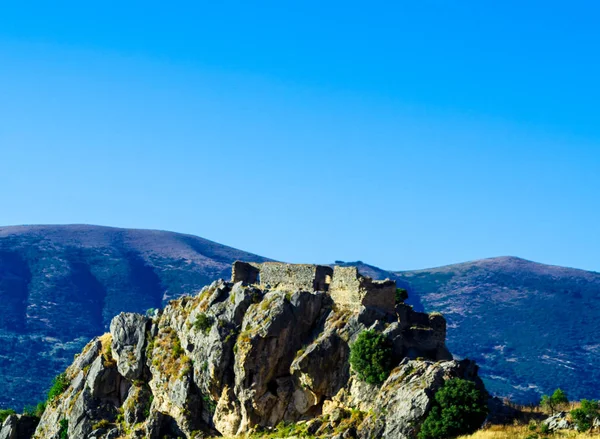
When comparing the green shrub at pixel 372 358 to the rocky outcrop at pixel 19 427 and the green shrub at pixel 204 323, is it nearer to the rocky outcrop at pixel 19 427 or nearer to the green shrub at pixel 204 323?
the green shrub at pixel 204 323

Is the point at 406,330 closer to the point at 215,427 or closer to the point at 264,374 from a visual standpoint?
the point at 264,374

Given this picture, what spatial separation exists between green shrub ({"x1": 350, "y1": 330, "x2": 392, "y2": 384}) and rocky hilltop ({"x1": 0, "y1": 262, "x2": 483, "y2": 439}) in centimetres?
71

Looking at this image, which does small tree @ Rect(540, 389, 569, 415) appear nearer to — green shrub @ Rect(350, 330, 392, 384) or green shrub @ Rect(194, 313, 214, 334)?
green shrub @ Rect(350, 330, 392, 384)

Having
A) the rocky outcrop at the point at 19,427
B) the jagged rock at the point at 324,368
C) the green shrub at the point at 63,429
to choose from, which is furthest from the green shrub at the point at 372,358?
the rocky outcrop at the point at 19,427

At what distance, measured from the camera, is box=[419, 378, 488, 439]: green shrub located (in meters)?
71.6

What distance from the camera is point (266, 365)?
3285 inches

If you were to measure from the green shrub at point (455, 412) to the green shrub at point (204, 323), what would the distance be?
22.8 meters

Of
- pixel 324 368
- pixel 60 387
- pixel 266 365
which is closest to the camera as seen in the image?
pixel 324 368

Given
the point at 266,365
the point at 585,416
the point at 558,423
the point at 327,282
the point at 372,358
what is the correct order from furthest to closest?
the point at 327,282 < the point at 266,365 < the point at 372,358 < the point at 558,423 < the point at 585,416

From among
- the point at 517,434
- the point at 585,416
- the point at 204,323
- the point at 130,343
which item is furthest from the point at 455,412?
the point at 130,343

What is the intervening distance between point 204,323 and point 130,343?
9.67 metres

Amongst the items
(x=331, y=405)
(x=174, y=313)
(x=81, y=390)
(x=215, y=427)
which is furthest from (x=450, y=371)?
(x=81, y=390)

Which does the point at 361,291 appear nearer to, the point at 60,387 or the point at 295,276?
the point at 295,276

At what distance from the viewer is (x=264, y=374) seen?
273ft
